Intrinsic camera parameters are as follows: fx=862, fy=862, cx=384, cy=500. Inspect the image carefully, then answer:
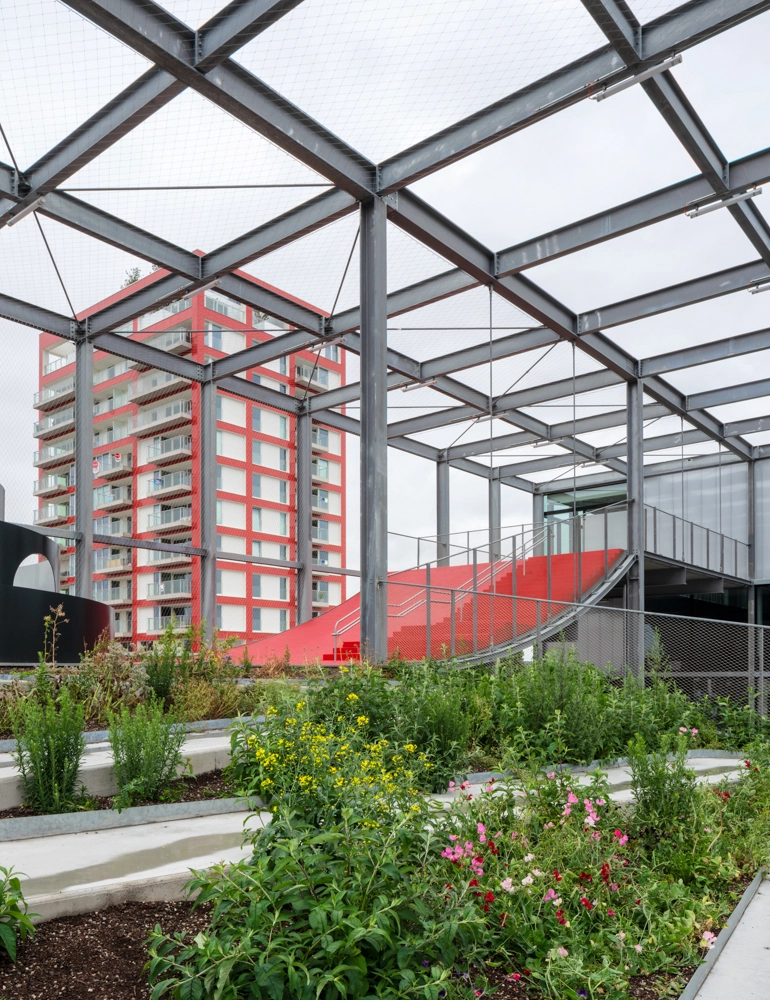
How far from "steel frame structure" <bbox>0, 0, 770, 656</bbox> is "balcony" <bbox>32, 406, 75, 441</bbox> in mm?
530

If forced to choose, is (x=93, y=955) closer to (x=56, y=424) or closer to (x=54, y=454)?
(x=56, y=424)

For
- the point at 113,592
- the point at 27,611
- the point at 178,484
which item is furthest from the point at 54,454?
the point at 113,592

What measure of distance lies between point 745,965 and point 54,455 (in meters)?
13.8

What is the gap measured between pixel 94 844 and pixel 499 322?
11.9 metres

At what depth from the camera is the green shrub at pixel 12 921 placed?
8.45 feet

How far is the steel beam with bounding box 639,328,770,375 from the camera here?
15.1 meters

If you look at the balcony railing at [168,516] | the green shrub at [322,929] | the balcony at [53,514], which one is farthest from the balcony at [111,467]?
the green shrub at [322,929]

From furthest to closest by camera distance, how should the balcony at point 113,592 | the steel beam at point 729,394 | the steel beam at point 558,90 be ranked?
1. the balcony at point 113,592
2. the steel beam at point 729,394
3. the steel beam at point 558,90

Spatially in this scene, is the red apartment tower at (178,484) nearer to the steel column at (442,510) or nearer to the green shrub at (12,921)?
the steel column at (442,510)

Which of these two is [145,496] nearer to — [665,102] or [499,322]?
[499,322]

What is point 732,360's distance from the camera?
16.7 metres

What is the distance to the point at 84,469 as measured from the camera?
14148 millimetres

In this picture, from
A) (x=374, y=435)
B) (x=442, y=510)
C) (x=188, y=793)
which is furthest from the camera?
(x=442, y=510)

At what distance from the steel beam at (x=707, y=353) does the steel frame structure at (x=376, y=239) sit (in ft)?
0.09
